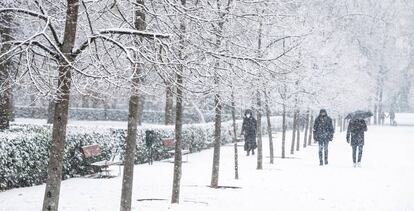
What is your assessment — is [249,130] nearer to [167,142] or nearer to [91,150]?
[167,142]

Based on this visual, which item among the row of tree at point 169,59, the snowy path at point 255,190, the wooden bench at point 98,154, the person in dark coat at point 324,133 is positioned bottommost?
the snowy path at point 255,190

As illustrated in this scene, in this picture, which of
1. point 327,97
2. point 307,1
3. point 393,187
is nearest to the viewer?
point 393,187

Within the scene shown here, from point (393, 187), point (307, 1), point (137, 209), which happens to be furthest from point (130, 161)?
point (307, 1)

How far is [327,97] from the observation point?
2578 cm

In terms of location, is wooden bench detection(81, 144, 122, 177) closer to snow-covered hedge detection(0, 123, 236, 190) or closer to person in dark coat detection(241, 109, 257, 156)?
snow-covered hedge detection(0, 123, 236, 190)

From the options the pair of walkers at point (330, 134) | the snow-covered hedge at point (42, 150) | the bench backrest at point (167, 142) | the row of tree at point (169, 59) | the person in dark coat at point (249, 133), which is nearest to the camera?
the row of tree at point (169, 59)

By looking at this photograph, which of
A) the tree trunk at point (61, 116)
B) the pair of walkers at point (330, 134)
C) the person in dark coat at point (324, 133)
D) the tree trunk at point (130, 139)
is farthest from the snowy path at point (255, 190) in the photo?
the tree trunk at point (61, 116)

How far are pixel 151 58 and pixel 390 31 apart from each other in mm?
58472

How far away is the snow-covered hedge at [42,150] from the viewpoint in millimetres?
11227

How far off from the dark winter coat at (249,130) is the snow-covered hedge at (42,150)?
4.02 metres

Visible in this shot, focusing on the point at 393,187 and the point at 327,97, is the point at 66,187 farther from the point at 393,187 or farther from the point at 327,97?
the point at 327,97

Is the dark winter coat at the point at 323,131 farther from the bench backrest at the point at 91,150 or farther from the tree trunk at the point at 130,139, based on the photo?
the tree trunk at the point at 130,139

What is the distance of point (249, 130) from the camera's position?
2197 cm

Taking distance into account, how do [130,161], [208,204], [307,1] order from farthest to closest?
[307,1] → [208,204] → [130,161]
